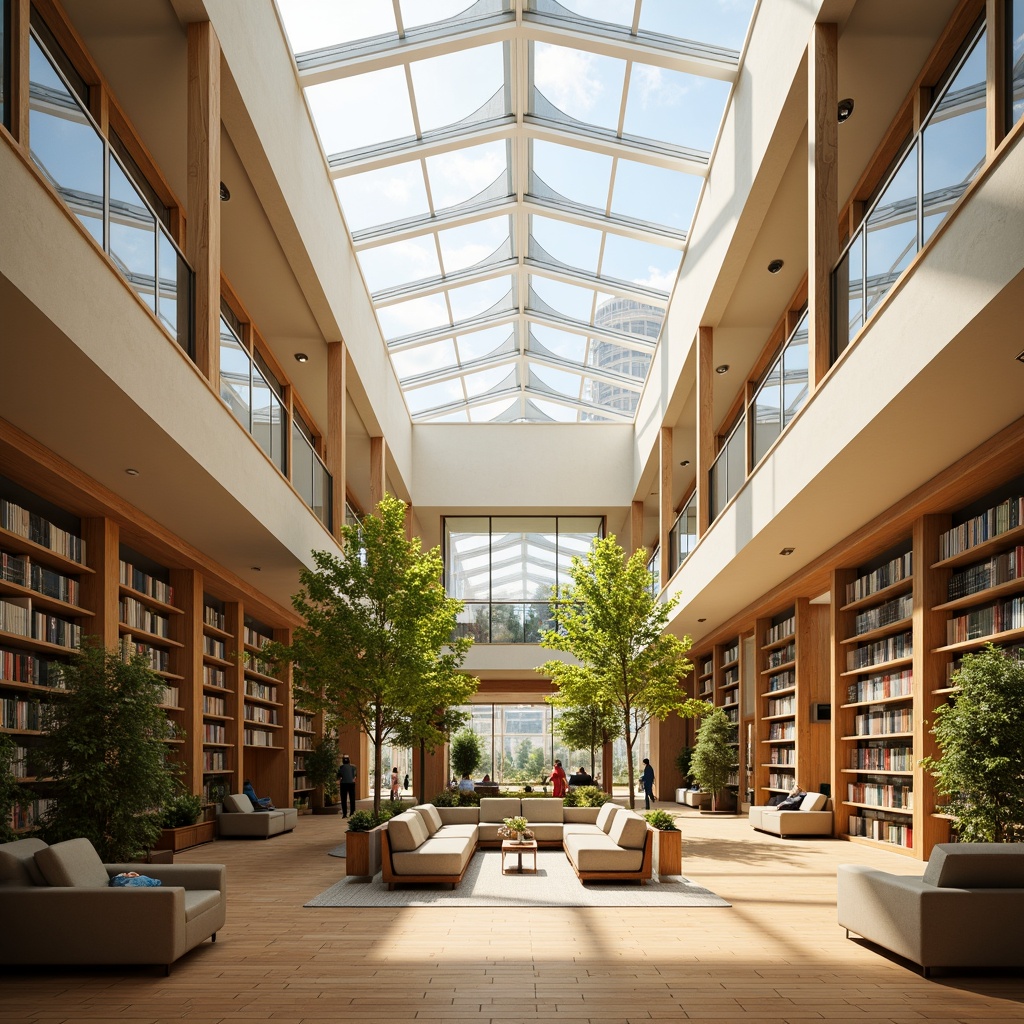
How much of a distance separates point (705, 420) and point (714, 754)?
6472mm

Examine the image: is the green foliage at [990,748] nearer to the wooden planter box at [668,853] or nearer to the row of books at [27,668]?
the wooden planter box at [668,853]

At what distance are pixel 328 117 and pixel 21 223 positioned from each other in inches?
340

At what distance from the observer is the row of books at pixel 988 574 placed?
8.55 m

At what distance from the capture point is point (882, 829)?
1220 centimetres

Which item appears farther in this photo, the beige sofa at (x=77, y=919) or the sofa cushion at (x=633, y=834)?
the sofa cushion at (x=633, y=834)

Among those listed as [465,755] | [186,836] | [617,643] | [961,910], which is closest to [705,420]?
[617,643]

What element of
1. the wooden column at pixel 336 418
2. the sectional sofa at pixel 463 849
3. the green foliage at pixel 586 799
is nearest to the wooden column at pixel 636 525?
the wooden column at pixel 336 418

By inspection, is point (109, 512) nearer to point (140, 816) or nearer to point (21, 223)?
point (140, 816)

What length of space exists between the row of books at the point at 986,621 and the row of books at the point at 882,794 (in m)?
2.13

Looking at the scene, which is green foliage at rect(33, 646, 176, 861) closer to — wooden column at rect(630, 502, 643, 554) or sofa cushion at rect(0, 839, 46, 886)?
sofa cushion at rect(0, 839, 46, 886)

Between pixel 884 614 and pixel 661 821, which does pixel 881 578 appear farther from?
pixel 661 821

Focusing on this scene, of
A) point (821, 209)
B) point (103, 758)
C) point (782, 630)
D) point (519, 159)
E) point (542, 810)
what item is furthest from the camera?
point (782, 630)

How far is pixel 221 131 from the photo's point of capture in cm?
1009

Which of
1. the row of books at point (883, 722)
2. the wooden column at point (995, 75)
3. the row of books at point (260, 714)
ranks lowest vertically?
the row of books at point (260, 714)
